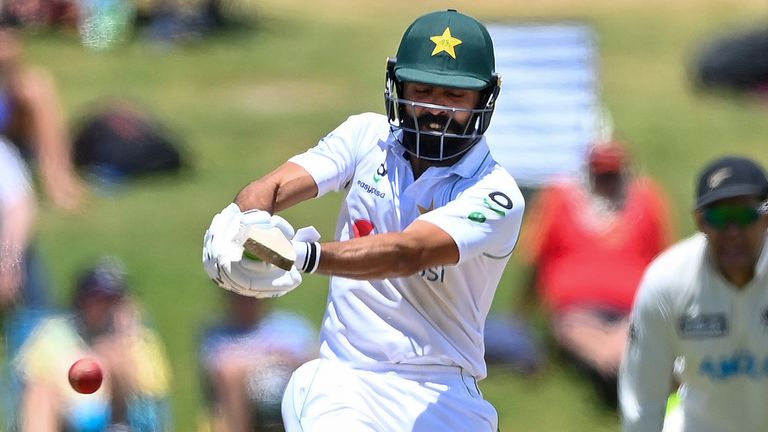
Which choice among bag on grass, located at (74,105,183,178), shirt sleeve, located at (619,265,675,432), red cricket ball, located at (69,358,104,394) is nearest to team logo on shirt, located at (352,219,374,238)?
shirt sleeve, located at (619,265,675,432)

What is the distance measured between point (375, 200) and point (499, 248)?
1.26 feet

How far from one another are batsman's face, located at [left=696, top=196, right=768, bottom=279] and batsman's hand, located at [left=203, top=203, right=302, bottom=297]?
157 centimetres

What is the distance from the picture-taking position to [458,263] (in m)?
4.01

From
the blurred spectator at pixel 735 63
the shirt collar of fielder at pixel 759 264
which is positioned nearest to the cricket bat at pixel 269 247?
the shirt collar of fielder at pixel 759 264

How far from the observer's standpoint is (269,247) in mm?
3564

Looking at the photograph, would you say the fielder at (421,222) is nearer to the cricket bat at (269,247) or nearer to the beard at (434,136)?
the beard at (434,136)

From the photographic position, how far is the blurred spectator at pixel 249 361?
6996 mm

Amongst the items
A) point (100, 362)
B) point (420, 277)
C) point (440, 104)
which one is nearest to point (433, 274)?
point (420, 277)

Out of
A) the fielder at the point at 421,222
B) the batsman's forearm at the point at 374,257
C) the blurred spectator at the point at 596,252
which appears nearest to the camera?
the batsman's forearm at the point at 374,257

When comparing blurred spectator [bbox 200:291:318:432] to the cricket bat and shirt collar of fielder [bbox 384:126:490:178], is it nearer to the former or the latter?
shirt collar of fielder [bbox 384:126:490:178]

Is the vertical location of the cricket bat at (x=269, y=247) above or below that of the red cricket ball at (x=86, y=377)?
above

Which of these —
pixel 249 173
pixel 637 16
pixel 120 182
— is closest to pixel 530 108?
pixel 249 173

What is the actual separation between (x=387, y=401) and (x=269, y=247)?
76cm

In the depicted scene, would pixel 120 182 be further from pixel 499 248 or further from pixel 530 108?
pixel 499 248
